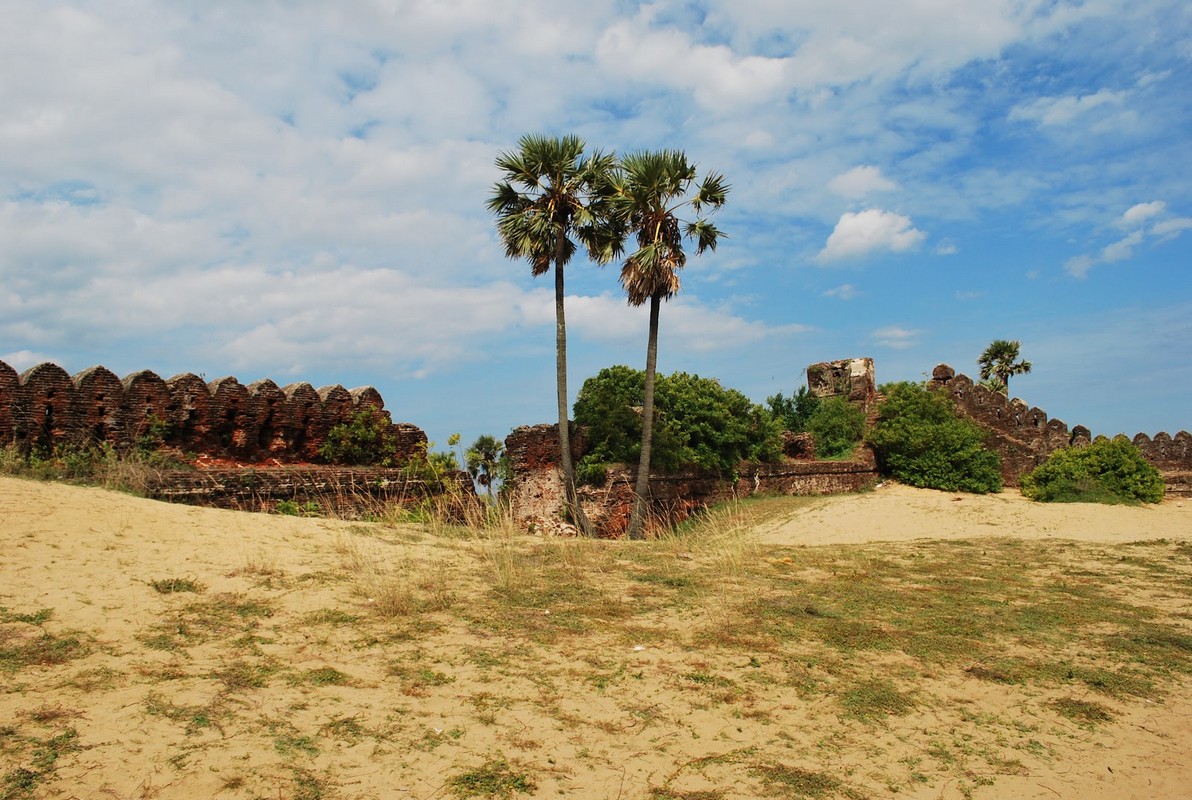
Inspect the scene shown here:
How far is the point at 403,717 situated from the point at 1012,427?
2467 centimetres

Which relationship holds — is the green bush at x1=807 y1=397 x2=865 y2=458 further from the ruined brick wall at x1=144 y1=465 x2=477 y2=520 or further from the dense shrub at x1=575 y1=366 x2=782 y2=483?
the ruined brick wall at x1=144 y1=465 x2=477 y2=520

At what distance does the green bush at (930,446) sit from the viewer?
2225 cm

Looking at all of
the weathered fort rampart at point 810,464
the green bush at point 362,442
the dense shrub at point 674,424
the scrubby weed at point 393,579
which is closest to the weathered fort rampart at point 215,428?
the green bush at point 362,442

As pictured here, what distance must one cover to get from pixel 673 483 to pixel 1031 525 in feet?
23.4

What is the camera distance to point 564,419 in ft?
55.1

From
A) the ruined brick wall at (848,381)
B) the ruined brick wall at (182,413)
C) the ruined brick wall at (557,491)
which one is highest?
the ruined brick wall at (848,381)

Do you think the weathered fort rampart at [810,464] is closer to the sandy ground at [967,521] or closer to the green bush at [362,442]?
the sandy ground at [967,521]

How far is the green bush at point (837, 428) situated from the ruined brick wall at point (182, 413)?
43.5 feet

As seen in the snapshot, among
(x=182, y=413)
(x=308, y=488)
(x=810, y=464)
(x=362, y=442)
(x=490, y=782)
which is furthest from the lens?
(x=810, y=464)

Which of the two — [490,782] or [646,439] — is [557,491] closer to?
[646,439]

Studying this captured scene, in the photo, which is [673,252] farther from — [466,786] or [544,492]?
[466,786]

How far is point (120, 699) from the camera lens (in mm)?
4812

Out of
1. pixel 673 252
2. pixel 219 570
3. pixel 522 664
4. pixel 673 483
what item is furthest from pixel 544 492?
pixel 522 664

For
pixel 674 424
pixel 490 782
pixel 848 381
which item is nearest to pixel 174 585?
pixel 490 782
